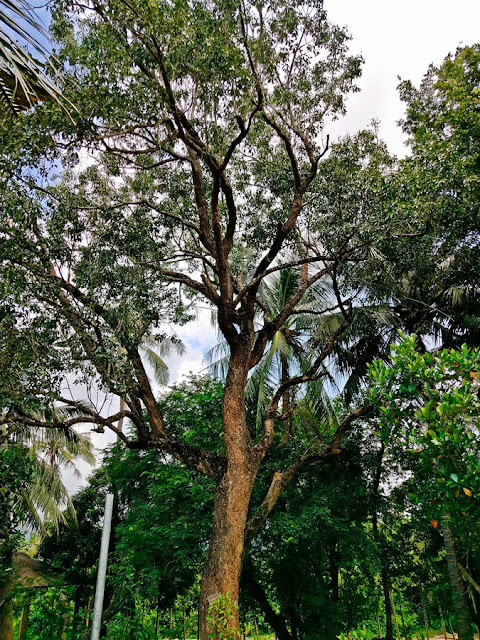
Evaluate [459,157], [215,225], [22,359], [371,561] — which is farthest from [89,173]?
[371,561]

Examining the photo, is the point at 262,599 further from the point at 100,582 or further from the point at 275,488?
the point at 100,582

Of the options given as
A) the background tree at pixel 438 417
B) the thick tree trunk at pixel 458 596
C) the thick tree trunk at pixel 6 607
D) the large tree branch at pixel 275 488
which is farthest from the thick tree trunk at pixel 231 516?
the thick tree trunk at pixel 6 607

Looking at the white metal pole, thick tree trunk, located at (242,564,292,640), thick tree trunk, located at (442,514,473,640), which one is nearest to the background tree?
the white metal pole

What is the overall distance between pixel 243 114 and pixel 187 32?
4.62ft

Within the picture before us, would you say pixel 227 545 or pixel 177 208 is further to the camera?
pixel 177 208

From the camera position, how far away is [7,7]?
233 cm

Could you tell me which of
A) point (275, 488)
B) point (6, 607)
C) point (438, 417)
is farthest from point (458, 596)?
point (6, 607)

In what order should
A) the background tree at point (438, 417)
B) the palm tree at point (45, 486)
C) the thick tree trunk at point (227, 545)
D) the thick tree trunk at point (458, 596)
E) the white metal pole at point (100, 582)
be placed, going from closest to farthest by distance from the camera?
the white metal pole at point (100, 582)
the background tree at point (438, 417)
the thick tree trunk at point (227, 545)
the thick tree trunk at point (458, 596)
the palm tree at point (45, 486)

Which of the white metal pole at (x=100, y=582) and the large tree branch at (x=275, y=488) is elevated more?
the large tree branch at (x=275, y=488)

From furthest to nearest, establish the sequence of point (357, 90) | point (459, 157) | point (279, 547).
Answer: point (279, 547), point (357, 90), point (459, 157)

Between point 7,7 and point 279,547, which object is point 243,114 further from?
point 279,547

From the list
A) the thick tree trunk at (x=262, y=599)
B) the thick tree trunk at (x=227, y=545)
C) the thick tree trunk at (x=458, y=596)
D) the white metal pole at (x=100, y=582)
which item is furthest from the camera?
the thick tree trunk at (x=262, y=599)

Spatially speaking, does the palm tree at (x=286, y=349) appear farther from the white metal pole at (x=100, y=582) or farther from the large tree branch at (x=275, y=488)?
the white metal pole at (x=100, y=582)

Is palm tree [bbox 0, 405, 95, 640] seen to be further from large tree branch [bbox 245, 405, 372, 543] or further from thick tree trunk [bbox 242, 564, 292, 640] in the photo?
large tree branch [bbox 245, 405, 372, 543]
